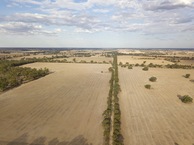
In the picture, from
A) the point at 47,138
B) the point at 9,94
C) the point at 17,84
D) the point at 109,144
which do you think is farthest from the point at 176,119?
the point at 17,84

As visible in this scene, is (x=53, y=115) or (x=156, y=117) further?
(x=53, y=115)

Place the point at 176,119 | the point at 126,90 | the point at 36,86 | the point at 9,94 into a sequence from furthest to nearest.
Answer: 1. the point at 36,86
2. the point at 126,90
3. the point at 9,94
4. the point at 176,119

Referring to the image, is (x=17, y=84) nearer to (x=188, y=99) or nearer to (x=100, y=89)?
(x=100, y=89)

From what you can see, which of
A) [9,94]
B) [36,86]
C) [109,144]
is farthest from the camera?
[36,86]
